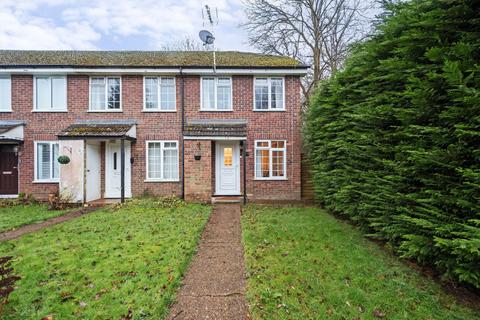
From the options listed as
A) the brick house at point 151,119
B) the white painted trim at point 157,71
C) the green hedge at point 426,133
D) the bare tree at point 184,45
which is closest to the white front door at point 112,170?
the brick house at point 151,119

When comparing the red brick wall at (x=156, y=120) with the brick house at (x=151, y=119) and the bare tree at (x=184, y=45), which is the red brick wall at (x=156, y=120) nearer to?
the brick house at (x=151, y=119)

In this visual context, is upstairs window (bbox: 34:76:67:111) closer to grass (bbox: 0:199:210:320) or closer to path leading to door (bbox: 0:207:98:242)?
path leading to door (bbox: 0:207:98:242)

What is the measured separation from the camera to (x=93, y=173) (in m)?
10.7

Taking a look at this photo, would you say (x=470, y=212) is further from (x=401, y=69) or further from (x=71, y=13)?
(x=71, y=13)

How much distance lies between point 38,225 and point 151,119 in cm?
567

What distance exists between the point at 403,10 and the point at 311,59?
13.9 metres

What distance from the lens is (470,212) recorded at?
3098 mm

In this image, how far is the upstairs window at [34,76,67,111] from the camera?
1101 centimetres

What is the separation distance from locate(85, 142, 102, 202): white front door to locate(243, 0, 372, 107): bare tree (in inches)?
443

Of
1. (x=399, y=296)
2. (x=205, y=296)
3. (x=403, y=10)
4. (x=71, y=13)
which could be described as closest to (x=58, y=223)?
(x=205, y=296)

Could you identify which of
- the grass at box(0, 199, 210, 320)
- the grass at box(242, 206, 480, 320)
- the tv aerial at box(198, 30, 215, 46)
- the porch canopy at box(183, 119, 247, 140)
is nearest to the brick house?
the porch canopy at box(183, 119, 247, 140)

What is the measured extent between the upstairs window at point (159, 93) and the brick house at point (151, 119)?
4 centimetres

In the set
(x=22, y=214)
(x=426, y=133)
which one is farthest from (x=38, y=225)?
(x=426, y=133)

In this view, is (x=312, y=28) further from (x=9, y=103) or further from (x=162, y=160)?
(x=9, y=103)
